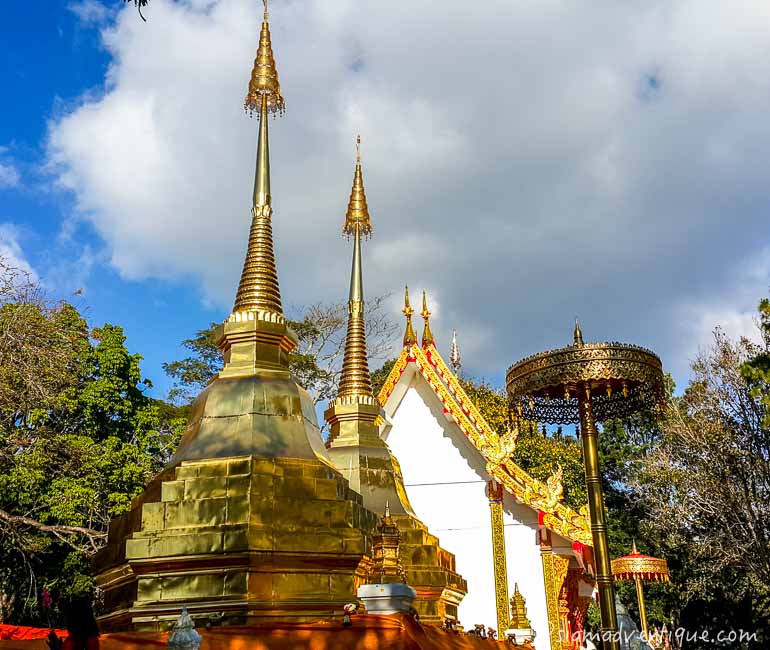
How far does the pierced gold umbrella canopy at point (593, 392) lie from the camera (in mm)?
8539

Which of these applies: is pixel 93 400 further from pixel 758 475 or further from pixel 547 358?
pixel 758 475

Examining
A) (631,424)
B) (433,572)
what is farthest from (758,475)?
(433,572)

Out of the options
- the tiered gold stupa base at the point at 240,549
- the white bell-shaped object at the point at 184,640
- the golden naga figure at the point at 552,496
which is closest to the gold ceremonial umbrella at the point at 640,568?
the golden naga figure at the point at 552,496

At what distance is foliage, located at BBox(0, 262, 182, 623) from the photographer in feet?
47.9

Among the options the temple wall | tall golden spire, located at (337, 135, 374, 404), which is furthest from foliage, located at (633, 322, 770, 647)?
tall golden spire, located at (337, 135, 374, 404)

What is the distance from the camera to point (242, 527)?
743 centimetres

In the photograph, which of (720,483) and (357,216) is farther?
(720,483)

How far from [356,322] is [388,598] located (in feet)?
26.2

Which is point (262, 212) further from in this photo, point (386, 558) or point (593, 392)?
point (386, 558)

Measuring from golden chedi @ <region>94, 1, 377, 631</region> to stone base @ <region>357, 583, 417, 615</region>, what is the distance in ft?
5.05

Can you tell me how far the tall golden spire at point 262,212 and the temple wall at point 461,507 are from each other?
21.8ft

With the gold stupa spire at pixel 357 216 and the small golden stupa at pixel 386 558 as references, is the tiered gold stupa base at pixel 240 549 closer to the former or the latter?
the small golden stupa at pixel 386 558

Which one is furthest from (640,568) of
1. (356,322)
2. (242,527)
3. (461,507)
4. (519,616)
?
(242,527)

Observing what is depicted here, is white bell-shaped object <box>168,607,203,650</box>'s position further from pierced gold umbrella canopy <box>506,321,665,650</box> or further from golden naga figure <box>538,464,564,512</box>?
golden naga figure <box>538,464,564,512</box>
